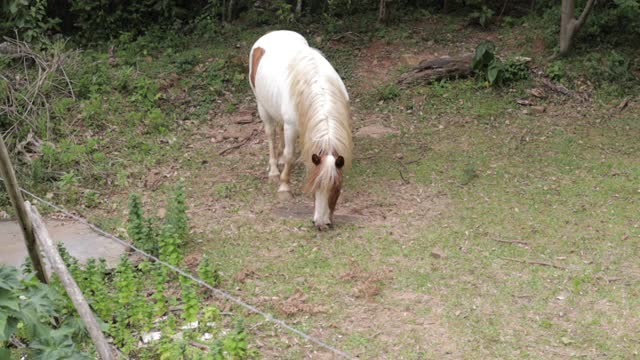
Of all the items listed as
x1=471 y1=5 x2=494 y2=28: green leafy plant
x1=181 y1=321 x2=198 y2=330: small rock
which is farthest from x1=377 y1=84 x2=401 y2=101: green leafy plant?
x1=181 y1=321 x2=198 y2=330: small rock

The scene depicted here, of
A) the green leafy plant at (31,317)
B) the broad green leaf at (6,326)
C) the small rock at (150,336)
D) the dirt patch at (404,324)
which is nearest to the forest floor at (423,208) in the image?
the dirt patch at (404,324)

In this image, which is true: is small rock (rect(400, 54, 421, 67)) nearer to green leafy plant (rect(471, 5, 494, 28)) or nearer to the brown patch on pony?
green leafy plant (rect(471, 5, 494, 28))

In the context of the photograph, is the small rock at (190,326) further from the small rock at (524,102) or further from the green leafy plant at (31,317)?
the small rock at (524,102)

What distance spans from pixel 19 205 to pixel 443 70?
660 centimetres

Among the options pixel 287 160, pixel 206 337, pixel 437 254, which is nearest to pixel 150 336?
pixel 206 337

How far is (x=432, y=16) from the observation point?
10812 mm

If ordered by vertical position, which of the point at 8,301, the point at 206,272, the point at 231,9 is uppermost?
the point at 231,9

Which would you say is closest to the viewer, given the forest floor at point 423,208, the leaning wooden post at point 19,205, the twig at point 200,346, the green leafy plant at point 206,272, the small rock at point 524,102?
the leaning wooden post at point 19,205

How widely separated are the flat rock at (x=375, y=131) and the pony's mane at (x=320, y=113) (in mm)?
1698

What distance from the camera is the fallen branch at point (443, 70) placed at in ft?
29.6

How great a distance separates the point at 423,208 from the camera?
645 centimetres

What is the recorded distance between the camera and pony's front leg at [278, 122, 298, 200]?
6625 mm

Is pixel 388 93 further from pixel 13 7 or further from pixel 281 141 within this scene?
pixel 13 7

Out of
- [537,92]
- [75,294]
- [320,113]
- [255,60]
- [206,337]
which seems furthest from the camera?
[537,92]
